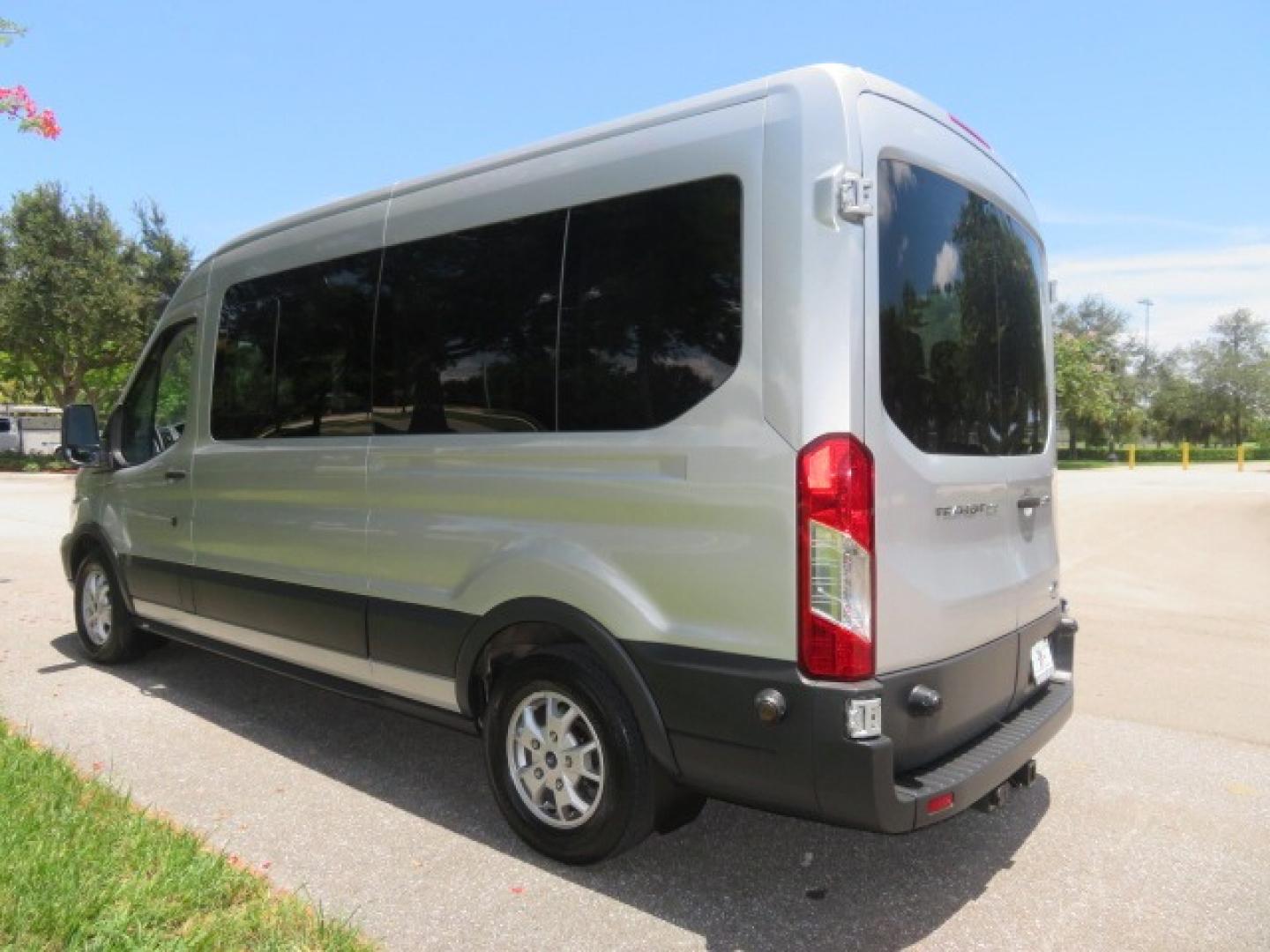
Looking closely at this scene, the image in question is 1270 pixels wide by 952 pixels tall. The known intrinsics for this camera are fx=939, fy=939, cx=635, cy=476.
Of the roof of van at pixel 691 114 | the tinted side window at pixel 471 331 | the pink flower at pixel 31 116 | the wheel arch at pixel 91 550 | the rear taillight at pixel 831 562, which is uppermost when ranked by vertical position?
the pink flower at pixel 31 116

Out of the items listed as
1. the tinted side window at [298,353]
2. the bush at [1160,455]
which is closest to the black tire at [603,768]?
the tinted side window at [298,353]

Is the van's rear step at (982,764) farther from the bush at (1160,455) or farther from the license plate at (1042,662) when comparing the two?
the bush at (1160,455)

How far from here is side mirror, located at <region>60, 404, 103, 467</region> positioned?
5785mm

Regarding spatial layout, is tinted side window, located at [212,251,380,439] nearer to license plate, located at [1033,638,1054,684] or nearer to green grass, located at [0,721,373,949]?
green grass, located at [0,721,373,949]

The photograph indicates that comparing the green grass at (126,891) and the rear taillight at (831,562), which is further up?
the rear taillight at (831,562)

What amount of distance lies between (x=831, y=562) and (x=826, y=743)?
50cm

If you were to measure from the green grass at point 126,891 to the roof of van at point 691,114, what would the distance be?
2.63 meters

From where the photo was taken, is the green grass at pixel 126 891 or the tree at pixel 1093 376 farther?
the tree at pixel 1093 376

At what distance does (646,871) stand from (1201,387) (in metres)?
79.0

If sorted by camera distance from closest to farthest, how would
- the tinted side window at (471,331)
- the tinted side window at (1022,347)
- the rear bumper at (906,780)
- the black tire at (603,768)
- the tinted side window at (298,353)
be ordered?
the rear bumper at (906,780), the black tire at (603,768), the tinted side window at (471,331), the tinted side window at (1022,347), the tinted side window at (298,353)

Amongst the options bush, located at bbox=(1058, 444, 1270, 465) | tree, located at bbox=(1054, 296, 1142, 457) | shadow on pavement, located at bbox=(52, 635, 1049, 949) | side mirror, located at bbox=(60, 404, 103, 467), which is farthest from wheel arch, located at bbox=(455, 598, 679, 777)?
bush, located at bbox=(1058, 444, 1270, 465)

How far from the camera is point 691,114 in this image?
300 cm

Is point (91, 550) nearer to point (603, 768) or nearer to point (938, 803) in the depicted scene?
point (603, 768)

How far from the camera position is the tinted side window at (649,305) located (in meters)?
2.85
